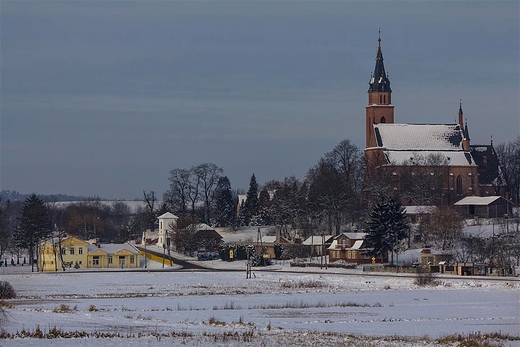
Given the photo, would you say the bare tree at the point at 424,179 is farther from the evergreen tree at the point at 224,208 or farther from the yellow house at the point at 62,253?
the yellow house at the point at 62,253

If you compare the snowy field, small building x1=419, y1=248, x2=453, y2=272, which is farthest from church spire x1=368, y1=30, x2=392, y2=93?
the snowy field

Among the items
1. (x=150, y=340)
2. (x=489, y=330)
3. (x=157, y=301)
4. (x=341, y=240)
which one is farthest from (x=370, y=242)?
(x=150, y=340)

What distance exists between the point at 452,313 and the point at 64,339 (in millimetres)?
17831

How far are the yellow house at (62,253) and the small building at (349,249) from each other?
951 inches

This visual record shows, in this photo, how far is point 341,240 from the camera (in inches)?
3489

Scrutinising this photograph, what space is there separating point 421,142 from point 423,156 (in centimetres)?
370

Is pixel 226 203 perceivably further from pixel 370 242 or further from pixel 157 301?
pixel 157 301

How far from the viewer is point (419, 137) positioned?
13275 centimetres

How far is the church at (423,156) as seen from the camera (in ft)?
389

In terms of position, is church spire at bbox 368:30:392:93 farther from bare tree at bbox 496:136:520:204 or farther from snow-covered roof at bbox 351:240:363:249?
snow-covered roof at bbox 351:240:363:249

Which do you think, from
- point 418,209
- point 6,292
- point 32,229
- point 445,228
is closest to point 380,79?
point 418,209

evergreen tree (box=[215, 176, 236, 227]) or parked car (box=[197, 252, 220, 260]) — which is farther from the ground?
evergreen tree (box=[215, 176, 236, 227])

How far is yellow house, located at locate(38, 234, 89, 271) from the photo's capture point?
3546 inches

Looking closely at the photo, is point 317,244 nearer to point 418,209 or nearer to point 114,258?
point 418,209
